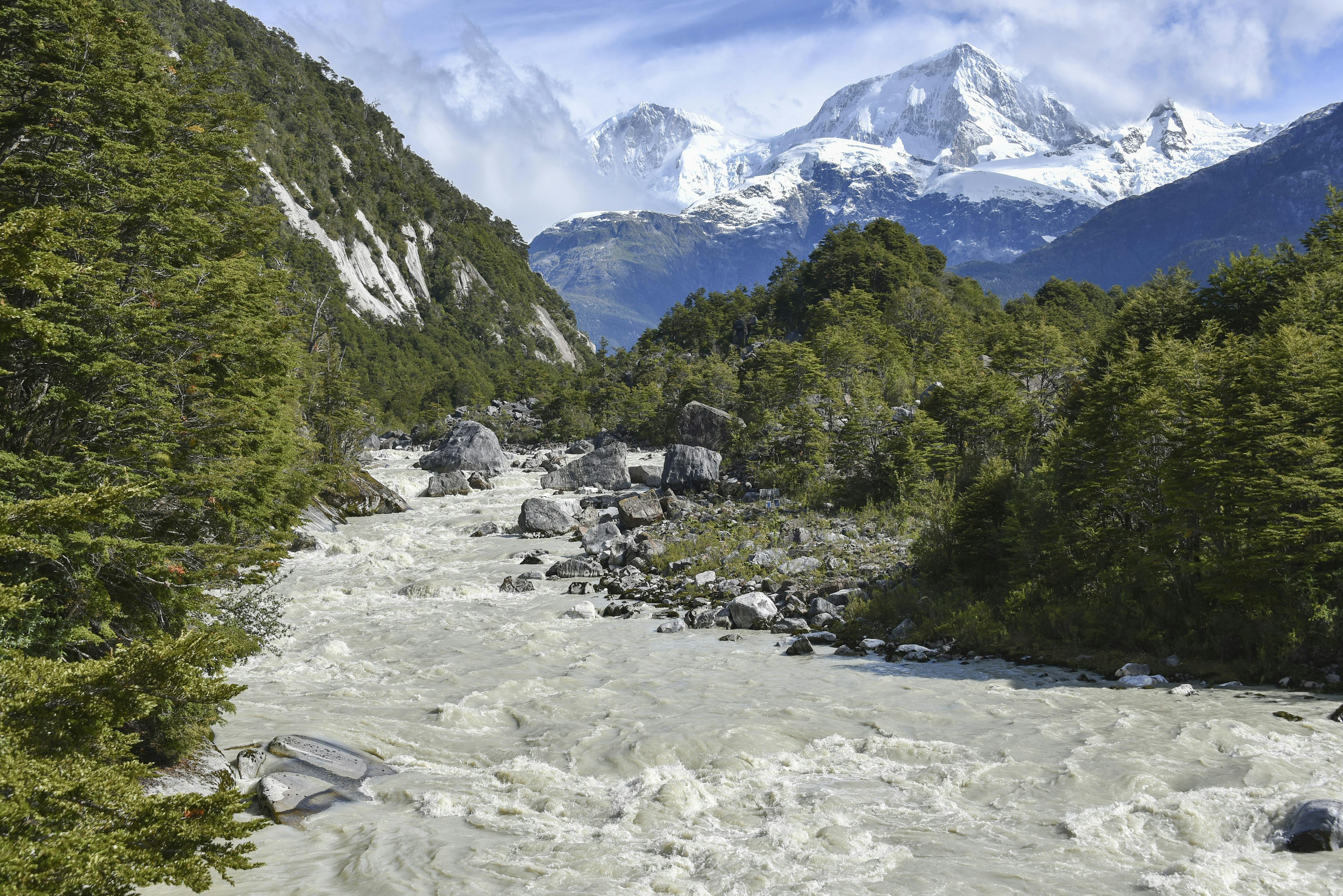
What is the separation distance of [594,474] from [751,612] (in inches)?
1033

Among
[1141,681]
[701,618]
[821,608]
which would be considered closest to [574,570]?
[701,618]

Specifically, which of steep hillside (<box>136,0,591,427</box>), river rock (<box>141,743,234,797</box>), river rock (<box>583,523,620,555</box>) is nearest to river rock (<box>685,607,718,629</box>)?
river rock (<box>583,523,620,555</box>)

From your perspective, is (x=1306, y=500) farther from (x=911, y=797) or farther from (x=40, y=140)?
(x=40, y=140)

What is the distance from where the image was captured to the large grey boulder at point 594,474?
145 feet

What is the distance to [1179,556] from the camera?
14.9m

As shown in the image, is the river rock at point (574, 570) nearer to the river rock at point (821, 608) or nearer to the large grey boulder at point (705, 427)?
the river rock at point (821, 608)

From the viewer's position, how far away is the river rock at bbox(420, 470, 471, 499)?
43.0m

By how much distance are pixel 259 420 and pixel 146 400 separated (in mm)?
2114

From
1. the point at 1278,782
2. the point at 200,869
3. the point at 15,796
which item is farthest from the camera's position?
the point at 1278,782

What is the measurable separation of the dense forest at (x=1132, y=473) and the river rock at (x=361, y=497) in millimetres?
18363

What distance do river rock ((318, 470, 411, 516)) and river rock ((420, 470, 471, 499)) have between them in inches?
126

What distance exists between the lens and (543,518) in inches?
1288

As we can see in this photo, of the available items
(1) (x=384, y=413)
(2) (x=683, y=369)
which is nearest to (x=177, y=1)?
(1) (x=384, y=413)

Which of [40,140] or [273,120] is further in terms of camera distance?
[273,120]
